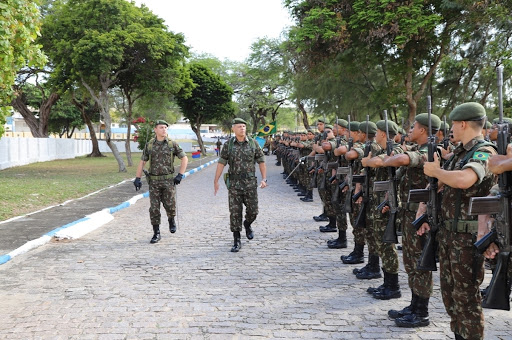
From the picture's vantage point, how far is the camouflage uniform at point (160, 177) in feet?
26.6

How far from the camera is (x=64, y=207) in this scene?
11555mm

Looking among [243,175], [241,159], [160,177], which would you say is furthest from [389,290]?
[160,177]

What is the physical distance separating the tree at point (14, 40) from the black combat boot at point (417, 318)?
25.3 feet

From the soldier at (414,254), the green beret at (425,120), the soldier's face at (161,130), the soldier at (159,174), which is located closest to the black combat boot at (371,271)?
the soldier at (414,254)

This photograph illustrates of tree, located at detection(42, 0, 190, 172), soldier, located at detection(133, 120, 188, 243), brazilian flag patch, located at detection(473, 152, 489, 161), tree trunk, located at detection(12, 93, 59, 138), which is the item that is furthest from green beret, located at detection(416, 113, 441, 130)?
tree trunk, located at detection(12, 93, 59, 138)

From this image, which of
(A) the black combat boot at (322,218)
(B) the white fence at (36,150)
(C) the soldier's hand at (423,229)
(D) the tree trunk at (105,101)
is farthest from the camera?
(B) the white fence at (36,150)

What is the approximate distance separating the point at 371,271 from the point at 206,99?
108ft

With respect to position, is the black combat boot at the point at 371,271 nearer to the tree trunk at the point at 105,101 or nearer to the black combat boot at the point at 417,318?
the black combat boot at the point at 417,318

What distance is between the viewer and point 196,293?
5.33 metres

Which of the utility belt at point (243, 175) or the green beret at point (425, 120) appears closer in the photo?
the green beret at point (425, 120)

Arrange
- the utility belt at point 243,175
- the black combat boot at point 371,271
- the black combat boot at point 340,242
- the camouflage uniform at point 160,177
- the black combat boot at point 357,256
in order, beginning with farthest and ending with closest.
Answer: the camouflage uniform at point 160,177, the utility belt at point 243,175, the black combat boot at point 340,242, the black combat boot at point 357,256, the black combat boot at point 371,271

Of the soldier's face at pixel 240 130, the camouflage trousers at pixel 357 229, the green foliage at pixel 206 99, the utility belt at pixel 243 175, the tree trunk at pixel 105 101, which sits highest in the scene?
the green foliage at pixel 206 99

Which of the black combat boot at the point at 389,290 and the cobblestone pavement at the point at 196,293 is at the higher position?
the black combat boot at the point at 389,290

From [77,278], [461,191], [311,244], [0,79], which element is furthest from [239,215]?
[0,79]
